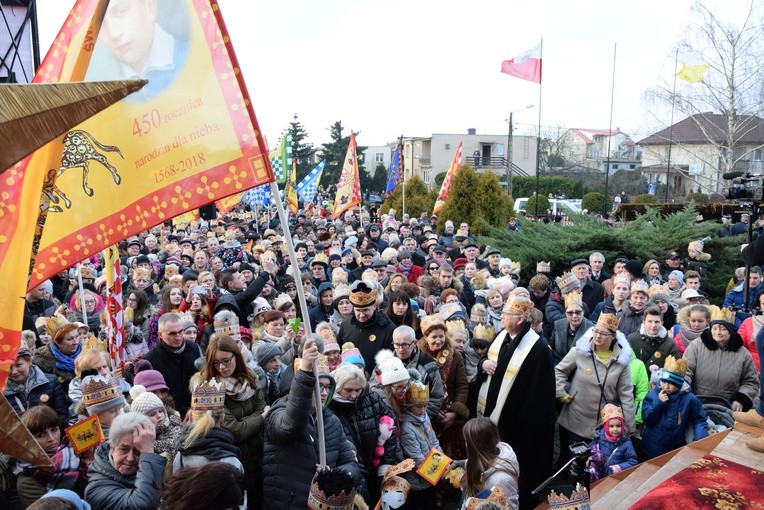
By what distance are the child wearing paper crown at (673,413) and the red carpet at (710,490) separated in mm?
2002

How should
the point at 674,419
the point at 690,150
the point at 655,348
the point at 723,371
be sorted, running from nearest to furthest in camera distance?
the point at 674,419, the point at 723,371, the point at 655,348, the point at 690,150

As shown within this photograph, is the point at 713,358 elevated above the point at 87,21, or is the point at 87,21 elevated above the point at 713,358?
the point at 87,21

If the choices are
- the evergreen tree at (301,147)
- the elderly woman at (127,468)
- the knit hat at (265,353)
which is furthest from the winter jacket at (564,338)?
the evergreen tree at (301,147)

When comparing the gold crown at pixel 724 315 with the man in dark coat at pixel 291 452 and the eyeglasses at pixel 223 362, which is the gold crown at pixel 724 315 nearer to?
the man in dark coat at pixel 291 452

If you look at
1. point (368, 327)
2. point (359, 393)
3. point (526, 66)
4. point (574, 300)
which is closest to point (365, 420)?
point (359, 393)

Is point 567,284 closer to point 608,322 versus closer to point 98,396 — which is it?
point 608,322

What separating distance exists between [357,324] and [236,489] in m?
3.78

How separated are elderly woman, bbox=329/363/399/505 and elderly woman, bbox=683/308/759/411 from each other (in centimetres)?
324

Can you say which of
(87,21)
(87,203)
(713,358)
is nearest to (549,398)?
(713,358)

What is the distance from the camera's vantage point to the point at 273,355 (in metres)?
5.83

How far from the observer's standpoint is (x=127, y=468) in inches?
138

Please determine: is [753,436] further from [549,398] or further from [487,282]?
[487,282]

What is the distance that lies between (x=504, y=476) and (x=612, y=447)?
5.83 ft

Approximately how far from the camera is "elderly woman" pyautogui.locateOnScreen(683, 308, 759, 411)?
6.17 metres
